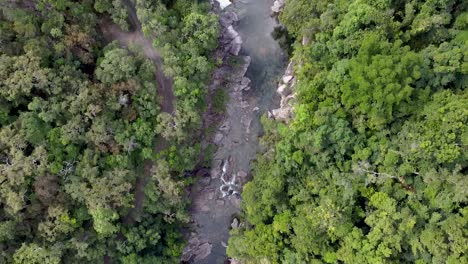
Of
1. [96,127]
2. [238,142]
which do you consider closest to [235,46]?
[238,142]

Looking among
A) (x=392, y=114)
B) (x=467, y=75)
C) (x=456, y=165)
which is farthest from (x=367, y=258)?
(x=467, y=75)

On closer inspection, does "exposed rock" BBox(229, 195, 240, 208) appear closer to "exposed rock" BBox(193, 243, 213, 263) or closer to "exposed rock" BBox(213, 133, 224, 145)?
"exposed rock" BBox(193, 243, 213, 263)

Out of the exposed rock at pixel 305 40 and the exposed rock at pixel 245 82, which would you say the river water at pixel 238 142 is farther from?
the exposed rock at pixel 305 40

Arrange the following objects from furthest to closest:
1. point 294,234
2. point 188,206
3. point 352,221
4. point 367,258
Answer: point 188,206
point 294,234
point 352,221
point 367,258

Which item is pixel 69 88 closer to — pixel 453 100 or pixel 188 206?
pixel 188 206

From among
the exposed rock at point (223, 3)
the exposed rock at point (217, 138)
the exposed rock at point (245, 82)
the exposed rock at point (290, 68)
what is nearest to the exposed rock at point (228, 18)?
the exposed rock at point (223, 3)

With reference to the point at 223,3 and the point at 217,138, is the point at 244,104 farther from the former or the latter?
the point at 223,3

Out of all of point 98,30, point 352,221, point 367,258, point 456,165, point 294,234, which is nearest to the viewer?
point 456,165
